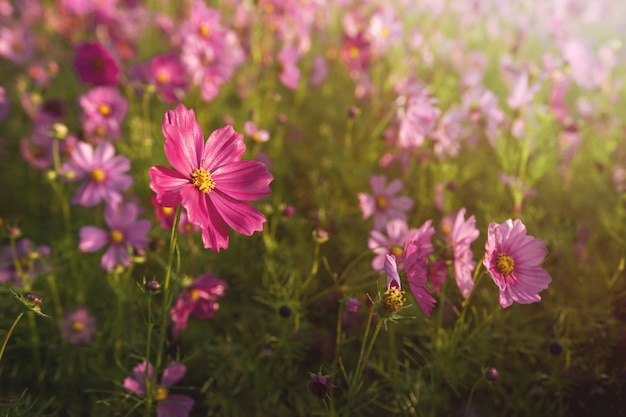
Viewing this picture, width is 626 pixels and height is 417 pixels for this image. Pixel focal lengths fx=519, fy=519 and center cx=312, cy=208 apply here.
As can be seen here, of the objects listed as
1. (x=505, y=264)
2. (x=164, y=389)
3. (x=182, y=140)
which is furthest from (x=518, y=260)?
(x=164, y=389)

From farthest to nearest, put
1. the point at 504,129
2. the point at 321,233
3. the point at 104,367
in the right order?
the point at 504,129
the point at 104,367
the point at 321,233

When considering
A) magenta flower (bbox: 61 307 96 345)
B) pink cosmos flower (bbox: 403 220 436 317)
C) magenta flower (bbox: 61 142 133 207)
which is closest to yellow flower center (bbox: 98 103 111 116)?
magenta flower (bbox: 61 142 133 207)

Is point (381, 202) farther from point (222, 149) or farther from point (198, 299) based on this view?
point (222, 149)

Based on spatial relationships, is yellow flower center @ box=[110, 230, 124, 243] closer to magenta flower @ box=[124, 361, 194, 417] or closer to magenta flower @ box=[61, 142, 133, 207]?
magenta flower @ box=[61, 142, 133, 207]

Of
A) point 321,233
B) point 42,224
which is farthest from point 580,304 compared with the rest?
point 42,224

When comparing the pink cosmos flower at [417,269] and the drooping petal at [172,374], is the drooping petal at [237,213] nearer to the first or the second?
the pink cosmos flower at [417,269]

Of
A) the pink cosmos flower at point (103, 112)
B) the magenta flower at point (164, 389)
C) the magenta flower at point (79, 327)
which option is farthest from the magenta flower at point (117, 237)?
the pink cosmos flower at point (103, 112)

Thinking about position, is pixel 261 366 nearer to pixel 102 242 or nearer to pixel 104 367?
pixel 104 367

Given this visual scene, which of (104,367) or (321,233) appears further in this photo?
(104,367)
